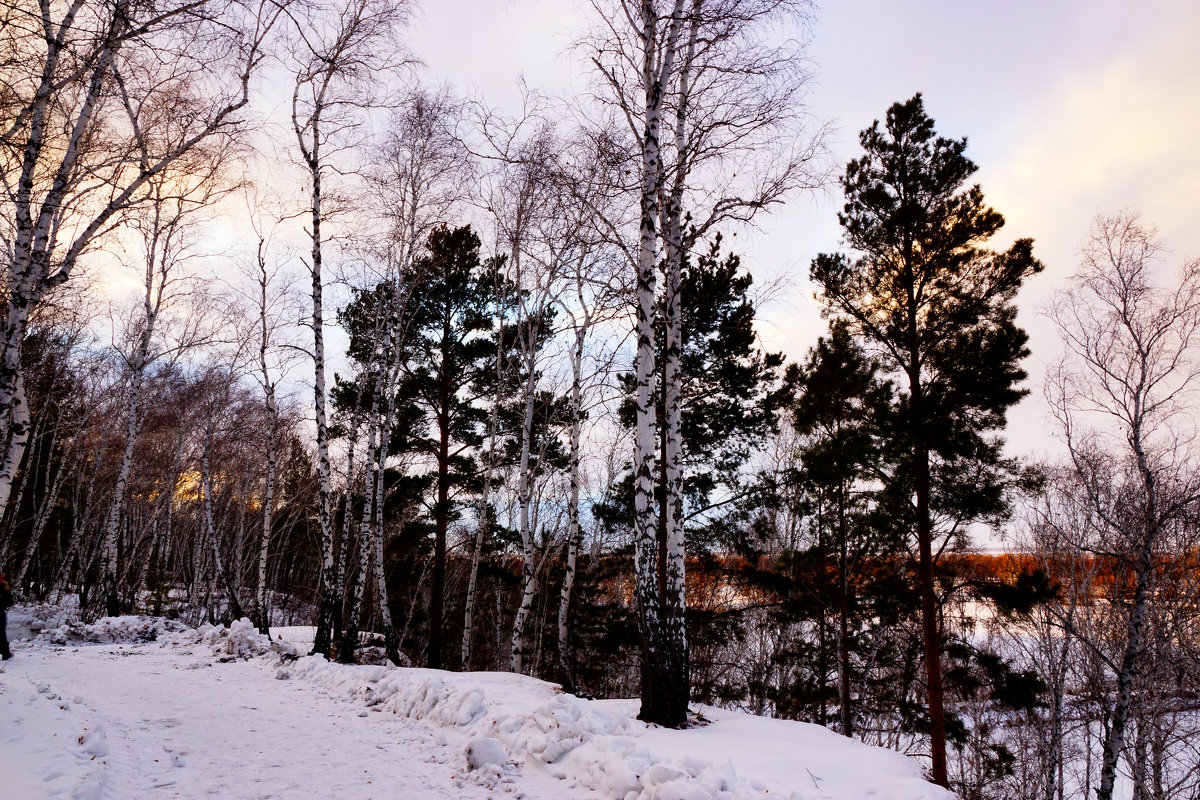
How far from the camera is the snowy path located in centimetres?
442

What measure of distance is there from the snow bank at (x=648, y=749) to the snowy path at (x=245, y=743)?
33cm

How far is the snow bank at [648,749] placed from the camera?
4.39 metres

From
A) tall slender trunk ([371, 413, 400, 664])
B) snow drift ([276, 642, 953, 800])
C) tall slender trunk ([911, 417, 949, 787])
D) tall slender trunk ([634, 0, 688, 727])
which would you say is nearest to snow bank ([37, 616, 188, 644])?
tall slender trunk ([371, 413, 400, 664])

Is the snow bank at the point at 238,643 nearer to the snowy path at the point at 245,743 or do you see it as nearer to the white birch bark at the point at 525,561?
the snowy path at the point at 245,743

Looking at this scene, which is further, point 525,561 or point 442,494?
point 442,494

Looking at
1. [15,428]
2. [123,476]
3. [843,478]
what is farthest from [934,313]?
[123,476]

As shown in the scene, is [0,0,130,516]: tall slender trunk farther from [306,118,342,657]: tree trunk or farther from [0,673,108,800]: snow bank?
[306,118,342,657]: tree trunk

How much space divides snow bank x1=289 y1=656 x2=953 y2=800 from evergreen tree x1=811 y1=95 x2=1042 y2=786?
475cm

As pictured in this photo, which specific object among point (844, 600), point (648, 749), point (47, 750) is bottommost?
point (648, 749)

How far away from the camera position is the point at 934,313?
10492 mm

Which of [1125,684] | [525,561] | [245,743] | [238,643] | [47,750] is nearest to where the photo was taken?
[47,750]

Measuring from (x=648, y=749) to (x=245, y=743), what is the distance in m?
Answer: 4.03

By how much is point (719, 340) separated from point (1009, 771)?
11.0 m

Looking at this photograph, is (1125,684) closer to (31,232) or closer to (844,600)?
(844,600)
